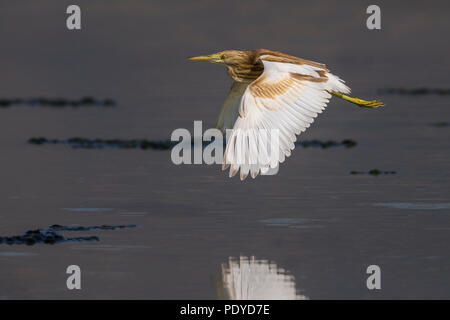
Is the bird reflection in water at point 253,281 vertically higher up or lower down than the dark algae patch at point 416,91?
lower down

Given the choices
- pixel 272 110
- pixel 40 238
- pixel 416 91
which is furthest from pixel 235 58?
pixel 416 91

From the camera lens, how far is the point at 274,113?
428 inches

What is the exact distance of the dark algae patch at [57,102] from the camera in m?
27.3

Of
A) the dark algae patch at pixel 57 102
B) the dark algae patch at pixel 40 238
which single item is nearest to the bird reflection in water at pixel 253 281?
the dark algae patch at pixel 40 238

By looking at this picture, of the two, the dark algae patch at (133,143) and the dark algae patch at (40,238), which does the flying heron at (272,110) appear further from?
the dark algae patch at (133,143)

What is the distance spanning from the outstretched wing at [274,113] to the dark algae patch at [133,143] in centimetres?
724

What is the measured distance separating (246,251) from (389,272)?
1.44 meters

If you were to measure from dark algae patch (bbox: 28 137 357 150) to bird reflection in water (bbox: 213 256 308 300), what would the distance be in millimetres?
8584

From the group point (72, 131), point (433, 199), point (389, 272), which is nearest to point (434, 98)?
point (72, 131)

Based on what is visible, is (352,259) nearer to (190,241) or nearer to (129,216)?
(190,241)

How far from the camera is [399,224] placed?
39.9 feet

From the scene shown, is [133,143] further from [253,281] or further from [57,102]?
[253,281]

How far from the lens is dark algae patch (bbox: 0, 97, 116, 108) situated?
2733cm

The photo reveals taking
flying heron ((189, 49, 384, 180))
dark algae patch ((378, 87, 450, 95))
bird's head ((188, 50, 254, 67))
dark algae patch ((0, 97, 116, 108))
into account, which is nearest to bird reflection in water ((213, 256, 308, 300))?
flying heron ((189, 49, 384, 180))
